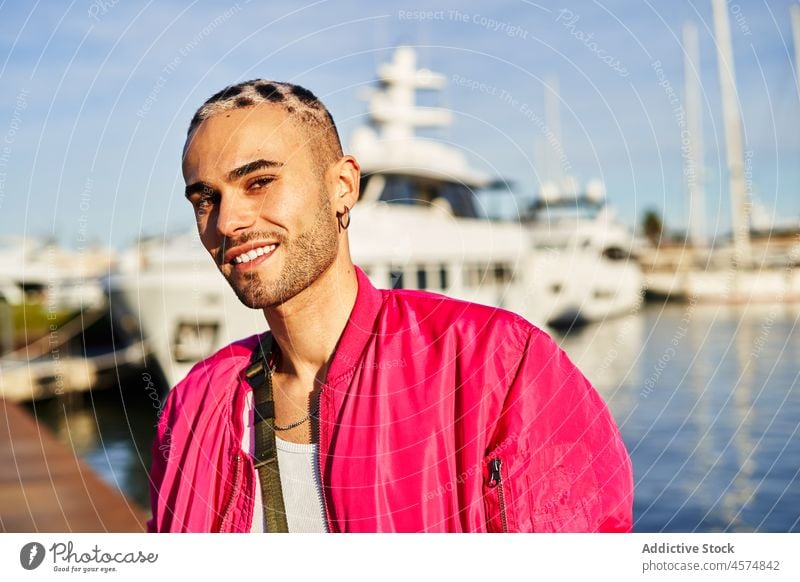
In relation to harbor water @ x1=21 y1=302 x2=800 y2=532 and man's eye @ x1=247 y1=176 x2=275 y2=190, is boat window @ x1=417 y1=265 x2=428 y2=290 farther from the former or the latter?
man's eye @ x1=247 y1=176 x2=275 y2=190

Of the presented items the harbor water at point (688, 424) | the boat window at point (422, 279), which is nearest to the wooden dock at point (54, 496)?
the harbor water at point (688, 424)

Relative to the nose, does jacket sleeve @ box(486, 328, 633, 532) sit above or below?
below

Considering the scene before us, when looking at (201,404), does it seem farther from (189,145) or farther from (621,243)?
(621,243)

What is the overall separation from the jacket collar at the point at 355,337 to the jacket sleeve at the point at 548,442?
0.25 metres

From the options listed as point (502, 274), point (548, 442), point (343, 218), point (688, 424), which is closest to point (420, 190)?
point (502, 274)

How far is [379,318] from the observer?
138 cm

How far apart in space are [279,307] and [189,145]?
31 cm

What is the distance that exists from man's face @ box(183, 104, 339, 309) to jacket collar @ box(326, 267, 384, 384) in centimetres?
11

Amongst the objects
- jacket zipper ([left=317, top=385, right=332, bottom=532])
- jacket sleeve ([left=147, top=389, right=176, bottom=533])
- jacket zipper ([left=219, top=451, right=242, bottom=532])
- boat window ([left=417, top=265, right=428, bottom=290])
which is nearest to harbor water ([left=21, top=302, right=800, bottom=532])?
jacket sleeve ([left=147, top=389, right=176, bottom=533])

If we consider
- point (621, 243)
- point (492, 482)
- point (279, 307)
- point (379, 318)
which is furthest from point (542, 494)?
point (621, 243)

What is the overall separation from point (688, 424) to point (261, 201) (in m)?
5.75

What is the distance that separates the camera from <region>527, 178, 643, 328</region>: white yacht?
33.6 ft

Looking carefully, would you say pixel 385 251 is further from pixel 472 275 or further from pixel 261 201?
pixel 261 201

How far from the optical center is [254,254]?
1439 mm
